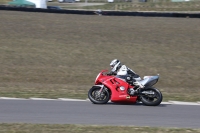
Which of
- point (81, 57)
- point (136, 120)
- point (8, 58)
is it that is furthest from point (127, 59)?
point (136, 120)

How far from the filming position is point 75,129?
852cm

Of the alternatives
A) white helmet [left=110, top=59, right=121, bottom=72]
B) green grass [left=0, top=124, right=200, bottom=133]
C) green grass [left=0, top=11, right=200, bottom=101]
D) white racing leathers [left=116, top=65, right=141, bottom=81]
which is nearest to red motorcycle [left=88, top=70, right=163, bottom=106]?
white racing leathers [left=116, top=65, right=141, bottom=81]

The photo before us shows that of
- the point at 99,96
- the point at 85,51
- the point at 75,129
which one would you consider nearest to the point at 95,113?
the point at 99,96

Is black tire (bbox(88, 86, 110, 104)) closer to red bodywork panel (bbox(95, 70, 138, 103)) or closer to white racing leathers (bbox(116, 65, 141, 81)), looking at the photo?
red bodywork panel (bbox(95, 70, 138, 103))

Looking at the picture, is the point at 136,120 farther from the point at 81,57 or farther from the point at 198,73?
the point at 81,57

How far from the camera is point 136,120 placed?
10164 mm

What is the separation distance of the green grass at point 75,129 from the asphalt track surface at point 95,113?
716 mm

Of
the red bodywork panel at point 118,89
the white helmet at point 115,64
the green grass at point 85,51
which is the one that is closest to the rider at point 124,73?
the white helmet at point 115,64

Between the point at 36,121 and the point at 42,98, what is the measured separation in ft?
11.7

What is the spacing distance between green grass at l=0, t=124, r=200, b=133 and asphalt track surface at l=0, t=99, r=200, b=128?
72 cm

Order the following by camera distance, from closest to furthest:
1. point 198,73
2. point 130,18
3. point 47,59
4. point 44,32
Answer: point 198,73
point 47,59
point 44,32
point 130,18

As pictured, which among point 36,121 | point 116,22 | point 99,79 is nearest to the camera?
point 36,121

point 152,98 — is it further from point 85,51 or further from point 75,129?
point 85,51

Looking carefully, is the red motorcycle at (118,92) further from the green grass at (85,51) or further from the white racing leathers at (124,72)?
the green grass at (85,51)
